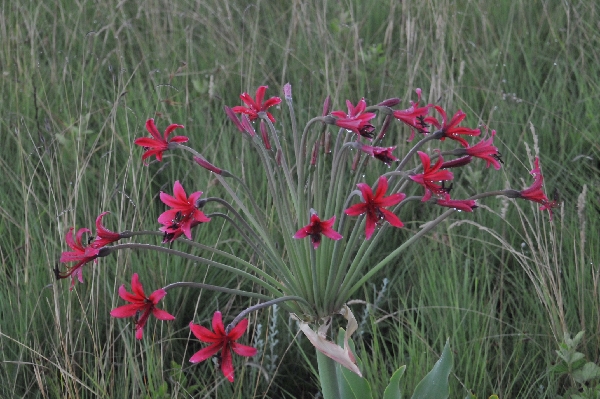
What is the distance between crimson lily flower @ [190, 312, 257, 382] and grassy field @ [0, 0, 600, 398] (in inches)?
30.4

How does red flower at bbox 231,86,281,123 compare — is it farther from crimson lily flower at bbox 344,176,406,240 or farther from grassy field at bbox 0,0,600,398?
grassy field at bbox 0,0,600,398

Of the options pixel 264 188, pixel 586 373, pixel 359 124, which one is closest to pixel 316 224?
pixel 359 124

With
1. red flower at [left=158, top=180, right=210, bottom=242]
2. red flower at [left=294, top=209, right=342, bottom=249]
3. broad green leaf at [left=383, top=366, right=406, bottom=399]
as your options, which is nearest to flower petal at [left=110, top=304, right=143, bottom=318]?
red flower at [left=158, top=180, right=210, bottom=242]

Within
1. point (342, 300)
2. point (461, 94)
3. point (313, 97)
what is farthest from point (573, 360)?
point (313, 97)

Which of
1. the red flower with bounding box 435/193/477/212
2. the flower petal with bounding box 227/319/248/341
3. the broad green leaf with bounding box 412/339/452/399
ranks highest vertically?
the red flower with bounding box 435/193/477/212

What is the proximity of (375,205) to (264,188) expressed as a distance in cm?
164

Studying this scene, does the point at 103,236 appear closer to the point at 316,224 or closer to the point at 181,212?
the point at 181,212

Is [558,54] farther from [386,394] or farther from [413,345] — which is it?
[386,394]

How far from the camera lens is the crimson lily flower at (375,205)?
1.13 metres

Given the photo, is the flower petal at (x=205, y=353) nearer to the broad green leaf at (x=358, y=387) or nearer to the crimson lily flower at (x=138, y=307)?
the crimson lily flower at (x=138, y=307)

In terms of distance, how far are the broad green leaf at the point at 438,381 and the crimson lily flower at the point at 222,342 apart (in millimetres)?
542

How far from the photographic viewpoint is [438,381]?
1528 millimetres

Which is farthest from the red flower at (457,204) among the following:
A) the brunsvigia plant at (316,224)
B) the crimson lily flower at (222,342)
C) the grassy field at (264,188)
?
the grassy field at (264,188)

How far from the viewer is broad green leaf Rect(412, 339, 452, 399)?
152 centimetres
